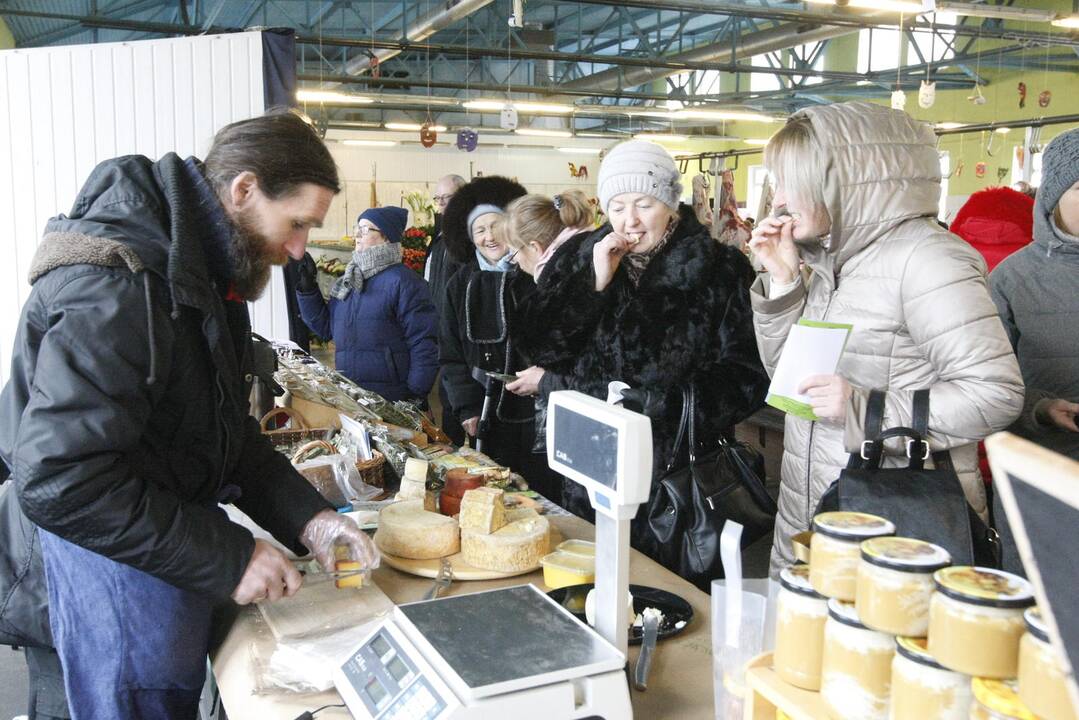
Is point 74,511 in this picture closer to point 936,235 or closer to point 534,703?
point 534,703

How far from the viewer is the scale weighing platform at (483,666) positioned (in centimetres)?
107

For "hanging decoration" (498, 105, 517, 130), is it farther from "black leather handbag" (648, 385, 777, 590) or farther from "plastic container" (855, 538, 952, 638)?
"plastic container" (855, 538, 952, 638)

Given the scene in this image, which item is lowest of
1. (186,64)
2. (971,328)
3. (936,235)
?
(971,328)

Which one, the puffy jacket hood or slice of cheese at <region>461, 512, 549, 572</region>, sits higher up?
the puffy jacket hood

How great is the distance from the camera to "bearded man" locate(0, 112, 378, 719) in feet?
4.31

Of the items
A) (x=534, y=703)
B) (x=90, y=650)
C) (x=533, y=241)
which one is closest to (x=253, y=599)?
(x=90, y=650)

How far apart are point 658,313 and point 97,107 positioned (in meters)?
2.69

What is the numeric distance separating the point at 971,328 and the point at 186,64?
3356 millimetres

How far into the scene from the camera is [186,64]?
3922mm

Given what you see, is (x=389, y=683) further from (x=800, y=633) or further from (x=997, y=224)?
(x=997, y=224)

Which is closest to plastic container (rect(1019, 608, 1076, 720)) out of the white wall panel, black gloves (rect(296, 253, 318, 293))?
the white wall panel

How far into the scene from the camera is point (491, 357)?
335 centimetres

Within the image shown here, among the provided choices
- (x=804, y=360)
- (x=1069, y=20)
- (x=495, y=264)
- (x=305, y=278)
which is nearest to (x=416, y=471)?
(x=804, y=360)

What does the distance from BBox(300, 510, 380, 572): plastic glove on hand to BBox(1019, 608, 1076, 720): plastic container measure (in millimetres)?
1169
